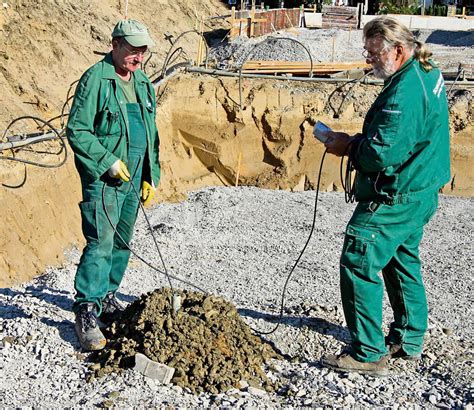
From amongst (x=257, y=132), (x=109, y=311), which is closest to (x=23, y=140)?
(x=109, y=311)

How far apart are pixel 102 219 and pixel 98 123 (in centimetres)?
63

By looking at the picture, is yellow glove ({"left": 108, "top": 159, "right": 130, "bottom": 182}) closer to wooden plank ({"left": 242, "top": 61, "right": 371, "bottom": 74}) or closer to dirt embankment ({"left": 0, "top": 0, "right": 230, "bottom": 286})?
dirt embankment ({"left": 0, "top": 0, "right": 230, "bottom": 286})

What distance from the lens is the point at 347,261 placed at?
4.70 metres

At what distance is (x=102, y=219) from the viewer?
503 centimetres

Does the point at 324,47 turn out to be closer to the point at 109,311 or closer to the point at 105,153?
the point at 109,311

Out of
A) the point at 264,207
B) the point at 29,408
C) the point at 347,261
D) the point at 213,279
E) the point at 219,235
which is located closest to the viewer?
the point at 29,408

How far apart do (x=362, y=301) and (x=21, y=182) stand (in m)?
4.89

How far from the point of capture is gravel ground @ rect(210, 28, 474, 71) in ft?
70.7

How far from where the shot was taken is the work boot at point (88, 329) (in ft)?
16.5

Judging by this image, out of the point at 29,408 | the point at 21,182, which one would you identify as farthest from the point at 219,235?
the point at 29,408

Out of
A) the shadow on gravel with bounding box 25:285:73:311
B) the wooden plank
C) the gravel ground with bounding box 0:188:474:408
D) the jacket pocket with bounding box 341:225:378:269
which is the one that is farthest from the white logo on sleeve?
the wooden plank

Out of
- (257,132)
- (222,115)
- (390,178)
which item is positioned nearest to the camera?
(390,178)

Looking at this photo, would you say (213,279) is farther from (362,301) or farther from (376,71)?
(376,71)

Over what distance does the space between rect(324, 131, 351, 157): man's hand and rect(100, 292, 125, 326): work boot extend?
76.7 inches
